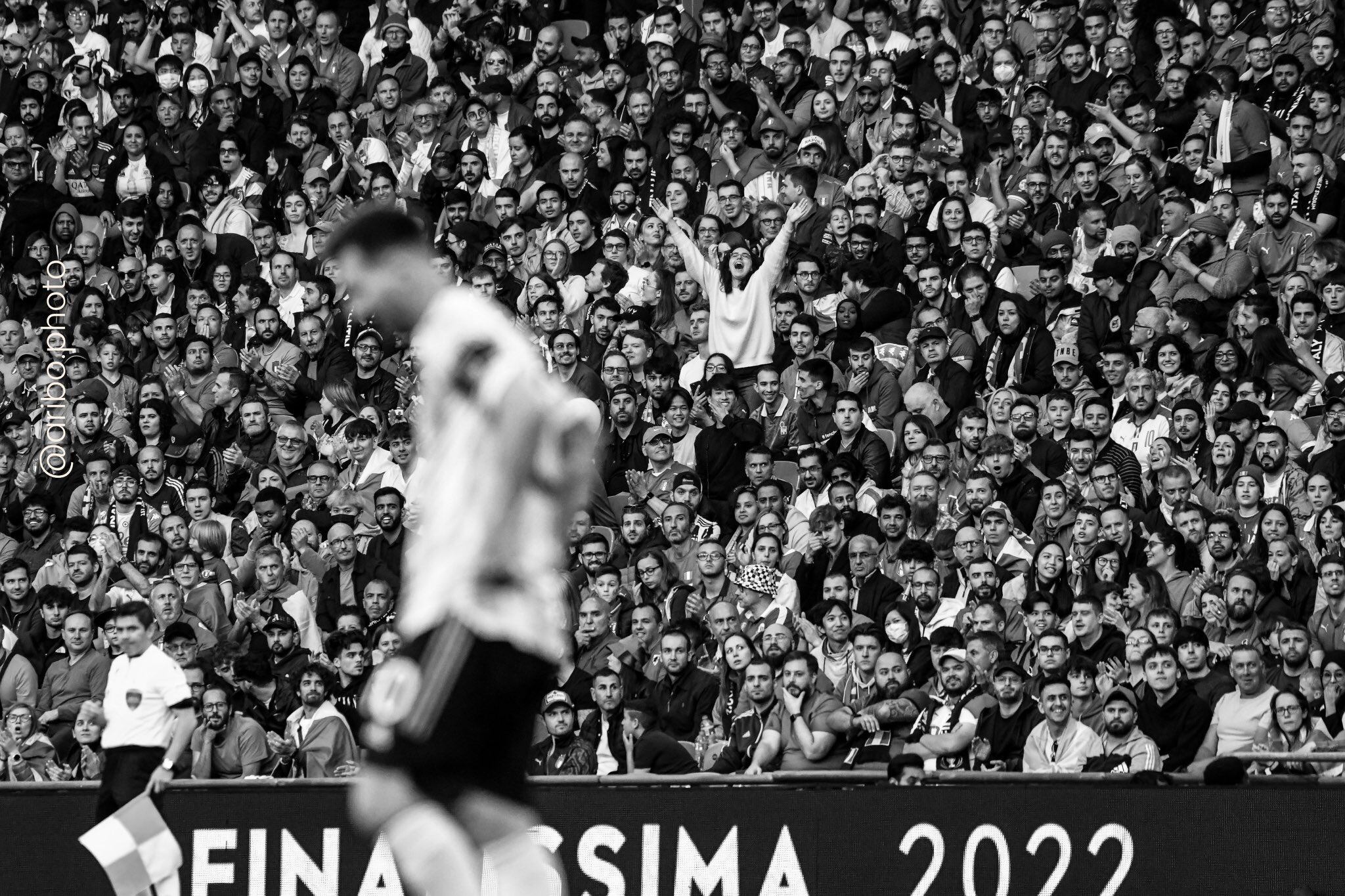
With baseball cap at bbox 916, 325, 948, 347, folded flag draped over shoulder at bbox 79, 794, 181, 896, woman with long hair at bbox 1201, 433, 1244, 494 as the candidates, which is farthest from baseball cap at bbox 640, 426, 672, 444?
folded flag draped over shoulder at bbox 79, 794, 181, 896

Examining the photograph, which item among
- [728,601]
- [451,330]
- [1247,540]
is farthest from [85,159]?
[451,330]

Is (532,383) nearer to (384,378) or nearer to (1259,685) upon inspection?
(1259,685)

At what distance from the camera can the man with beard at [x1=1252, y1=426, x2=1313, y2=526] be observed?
45.4ft

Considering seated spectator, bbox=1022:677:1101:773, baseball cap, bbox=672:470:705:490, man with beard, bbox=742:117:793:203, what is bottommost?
seated spectator, bbox=1022:677:1101:773

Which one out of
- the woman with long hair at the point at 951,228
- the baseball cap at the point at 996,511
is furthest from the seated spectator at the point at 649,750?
the woman with long hair at the point at 951,228

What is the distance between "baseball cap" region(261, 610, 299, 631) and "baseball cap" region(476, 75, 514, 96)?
6.66 meters

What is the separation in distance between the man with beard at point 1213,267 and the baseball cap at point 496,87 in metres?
6.78

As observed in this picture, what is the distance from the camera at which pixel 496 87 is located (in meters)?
19.8

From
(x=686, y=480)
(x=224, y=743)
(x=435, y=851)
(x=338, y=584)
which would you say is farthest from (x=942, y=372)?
(x=435, y=851)

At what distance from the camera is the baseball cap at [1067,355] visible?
15.4 metres

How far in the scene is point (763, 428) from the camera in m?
16.1

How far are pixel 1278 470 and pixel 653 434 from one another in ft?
15.0

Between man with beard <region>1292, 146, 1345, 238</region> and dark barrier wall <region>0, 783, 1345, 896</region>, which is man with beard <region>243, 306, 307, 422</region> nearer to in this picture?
dark barrier wall <region>0, 783, 1345, 896</region>

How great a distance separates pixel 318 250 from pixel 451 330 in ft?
46.9
